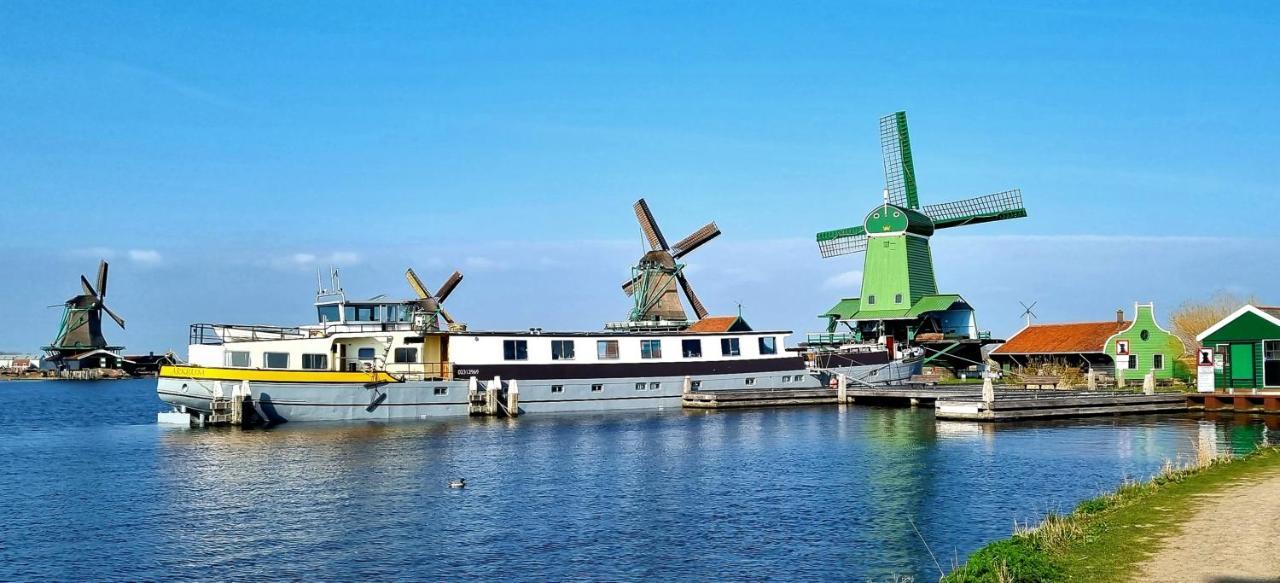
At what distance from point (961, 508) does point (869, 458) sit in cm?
921

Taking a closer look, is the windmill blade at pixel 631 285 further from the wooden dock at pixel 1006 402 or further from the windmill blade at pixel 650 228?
the wooden dock at pixel 1006 402

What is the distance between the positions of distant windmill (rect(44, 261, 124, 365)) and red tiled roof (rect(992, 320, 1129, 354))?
107071 mm

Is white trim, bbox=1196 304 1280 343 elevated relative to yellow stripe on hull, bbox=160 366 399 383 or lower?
elevated

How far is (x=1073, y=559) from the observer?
49.7 feet

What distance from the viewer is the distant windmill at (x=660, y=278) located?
73375mm

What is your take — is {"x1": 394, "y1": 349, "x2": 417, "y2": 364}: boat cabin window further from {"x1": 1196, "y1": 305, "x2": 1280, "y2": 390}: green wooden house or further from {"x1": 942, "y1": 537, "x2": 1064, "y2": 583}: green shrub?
{"x1": 942, "y1": 537, "x2": 1064, "y2": 583}: green shrub

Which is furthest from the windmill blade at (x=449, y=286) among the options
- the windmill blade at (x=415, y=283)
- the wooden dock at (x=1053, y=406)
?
the wooden dock at (x=1053, y=406)

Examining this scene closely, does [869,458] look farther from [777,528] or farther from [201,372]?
[201,372]

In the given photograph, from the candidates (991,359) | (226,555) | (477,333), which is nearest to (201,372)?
(477,333)

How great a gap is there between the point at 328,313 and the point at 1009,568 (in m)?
40.8

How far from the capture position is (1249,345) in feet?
147

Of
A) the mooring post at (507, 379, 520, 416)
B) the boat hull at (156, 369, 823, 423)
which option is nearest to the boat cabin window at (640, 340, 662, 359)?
the boat hull at (156, 369, 823, 423)

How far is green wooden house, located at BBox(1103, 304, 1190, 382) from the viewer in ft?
193

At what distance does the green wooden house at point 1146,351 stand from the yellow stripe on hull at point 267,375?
4229 cm
